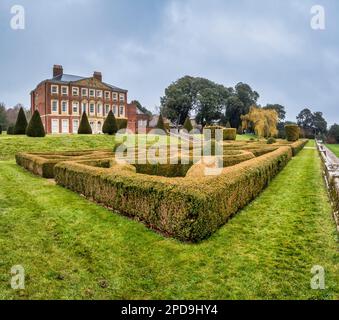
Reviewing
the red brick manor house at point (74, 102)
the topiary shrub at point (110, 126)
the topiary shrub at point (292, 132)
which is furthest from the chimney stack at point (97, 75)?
the topiary shrub at point (292, 132)

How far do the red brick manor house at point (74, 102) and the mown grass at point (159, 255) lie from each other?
141ft

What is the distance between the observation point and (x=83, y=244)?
558 centimetres

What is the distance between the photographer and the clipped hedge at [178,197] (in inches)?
219

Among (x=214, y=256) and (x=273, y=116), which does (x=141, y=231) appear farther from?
(x=273, y=116)

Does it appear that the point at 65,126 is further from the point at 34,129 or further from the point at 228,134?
the point at 228,134

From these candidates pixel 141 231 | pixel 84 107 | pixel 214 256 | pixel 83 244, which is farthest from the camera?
pixel 84 107

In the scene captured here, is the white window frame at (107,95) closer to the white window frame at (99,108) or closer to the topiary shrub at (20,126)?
the white window frame at (99,108)

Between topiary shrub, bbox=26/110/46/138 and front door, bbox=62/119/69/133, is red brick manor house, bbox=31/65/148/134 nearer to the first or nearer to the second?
front door, bbox=62/119/69/133

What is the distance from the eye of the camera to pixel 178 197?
5699 mm

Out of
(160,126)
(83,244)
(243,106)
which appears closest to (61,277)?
(83,244)

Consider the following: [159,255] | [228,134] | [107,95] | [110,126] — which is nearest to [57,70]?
[107,95]

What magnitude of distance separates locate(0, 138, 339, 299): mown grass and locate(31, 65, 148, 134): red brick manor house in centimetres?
4290

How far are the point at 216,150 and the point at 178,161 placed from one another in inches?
176

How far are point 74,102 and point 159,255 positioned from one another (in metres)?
49.0
